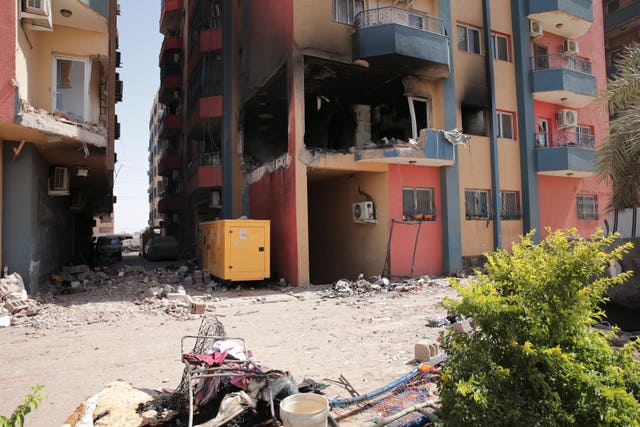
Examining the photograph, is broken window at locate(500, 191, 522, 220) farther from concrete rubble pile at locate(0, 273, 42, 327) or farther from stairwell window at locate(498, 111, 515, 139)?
concrete rubble pile at locate(0, 273, 42, 327)

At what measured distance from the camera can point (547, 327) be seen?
108 inches

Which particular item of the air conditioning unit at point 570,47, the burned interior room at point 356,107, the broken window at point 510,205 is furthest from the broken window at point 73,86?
the air conditioning unit at point 570,47

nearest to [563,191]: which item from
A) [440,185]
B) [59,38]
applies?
[440,185]

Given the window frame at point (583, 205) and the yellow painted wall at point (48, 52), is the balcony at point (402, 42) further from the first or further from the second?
the window frame at point (583, 205)

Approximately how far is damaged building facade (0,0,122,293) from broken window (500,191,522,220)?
14684 mm

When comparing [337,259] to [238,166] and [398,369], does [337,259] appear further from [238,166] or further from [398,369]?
[398,369]

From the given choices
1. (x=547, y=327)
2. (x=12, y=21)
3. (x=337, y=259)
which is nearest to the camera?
(x=547, y=327)

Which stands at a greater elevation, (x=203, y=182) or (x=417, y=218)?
(x=203, y=182)

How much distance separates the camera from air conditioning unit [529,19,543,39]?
57.5 ft

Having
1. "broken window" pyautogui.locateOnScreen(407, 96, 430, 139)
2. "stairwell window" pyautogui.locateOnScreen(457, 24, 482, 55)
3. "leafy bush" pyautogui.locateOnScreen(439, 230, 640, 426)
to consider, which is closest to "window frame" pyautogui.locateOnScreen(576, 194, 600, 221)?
"stairwell window" pyautogui.locateOnScreen(457, 24, 482, 55)

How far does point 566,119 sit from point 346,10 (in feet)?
36.8

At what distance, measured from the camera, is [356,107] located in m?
16.2

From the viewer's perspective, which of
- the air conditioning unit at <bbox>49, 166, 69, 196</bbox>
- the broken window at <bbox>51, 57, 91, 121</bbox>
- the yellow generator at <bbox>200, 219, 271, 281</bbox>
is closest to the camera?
the broken window at <bbox>51, 57, 91, 121</bbox>

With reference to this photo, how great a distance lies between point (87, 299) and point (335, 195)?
31.2 ft
